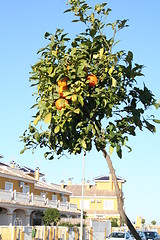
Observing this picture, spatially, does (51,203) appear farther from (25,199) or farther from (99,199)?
(99,199)

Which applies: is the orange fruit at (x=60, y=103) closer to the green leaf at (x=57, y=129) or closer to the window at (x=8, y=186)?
the green leaf at (x=57, y=129)

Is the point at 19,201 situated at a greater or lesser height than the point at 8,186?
lesser

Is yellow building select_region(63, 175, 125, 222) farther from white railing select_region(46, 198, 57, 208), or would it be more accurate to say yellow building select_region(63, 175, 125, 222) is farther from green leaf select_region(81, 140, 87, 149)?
green leaf select_region(81, 140, 87, 149)

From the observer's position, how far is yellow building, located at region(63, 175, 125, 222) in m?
72.6

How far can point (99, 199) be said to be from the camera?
7506 centimetres

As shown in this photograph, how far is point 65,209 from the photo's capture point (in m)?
52.0

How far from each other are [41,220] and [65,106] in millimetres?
44091

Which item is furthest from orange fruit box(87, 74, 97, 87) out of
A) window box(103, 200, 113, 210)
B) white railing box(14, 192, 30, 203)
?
window box(103, 200, 113, 210)

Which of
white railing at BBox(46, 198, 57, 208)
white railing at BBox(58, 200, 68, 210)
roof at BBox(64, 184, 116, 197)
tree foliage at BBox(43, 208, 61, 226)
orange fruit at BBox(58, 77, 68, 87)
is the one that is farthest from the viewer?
roof at BBox(64, 184, 116, 197)

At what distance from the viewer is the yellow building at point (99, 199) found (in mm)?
72562

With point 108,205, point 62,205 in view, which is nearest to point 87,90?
point 62,205

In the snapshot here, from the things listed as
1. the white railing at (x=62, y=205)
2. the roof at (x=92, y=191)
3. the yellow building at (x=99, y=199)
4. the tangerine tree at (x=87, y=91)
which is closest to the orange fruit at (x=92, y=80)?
the tangerine tree at (x=87, y=91)

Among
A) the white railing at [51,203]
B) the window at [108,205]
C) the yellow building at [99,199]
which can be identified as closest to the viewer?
the white railing at [51,203]

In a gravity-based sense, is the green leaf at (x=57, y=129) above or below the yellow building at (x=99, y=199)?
below
